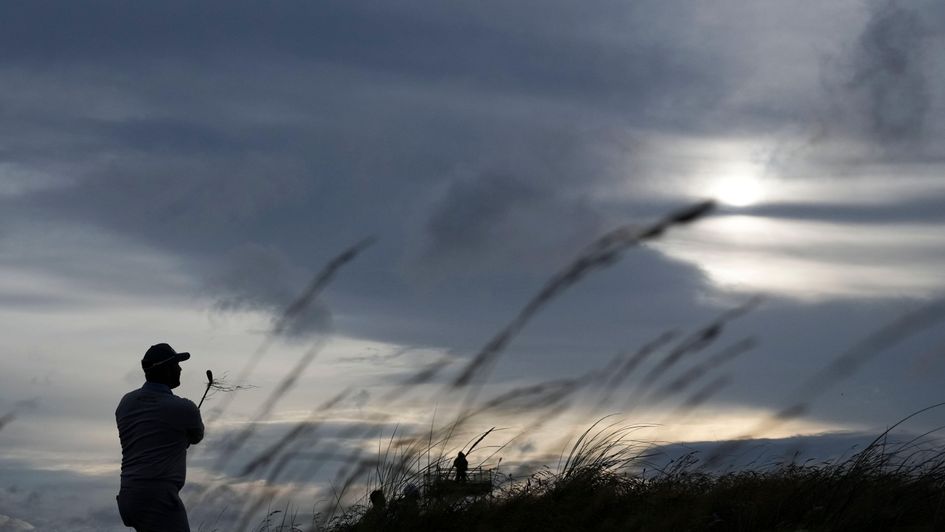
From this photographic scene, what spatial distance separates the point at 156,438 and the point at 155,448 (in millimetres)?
63

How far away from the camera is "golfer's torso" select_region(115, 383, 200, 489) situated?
19.9 ft

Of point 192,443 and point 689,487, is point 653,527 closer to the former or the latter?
point 689,487

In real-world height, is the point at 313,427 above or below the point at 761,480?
above

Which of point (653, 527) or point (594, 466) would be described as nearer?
point (653, 527)

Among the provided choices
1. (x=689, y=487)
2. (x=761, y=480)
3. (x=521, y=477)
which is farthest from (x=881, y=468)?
(x=521, y=477)

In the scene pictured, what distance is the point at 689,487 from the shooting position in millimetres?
6641

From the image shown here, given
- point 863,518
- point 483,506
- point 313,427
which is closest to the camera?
point 863,518

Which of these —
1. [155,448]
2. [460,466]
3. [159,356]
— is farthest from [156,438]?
[460,466]

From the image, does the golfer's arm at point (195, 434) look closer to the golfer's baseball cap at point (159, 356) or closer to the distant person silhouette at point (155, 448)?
the distant person silhouette at point (155, 448)

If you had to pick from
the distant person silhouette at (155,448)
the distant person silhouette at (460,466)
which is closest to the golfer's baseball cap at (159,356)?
the distant person silhouette at (155,448)

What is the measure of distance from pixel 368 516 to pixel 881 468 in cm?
323

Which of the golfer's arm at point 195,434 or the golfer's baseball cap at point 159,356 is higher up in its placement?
the golfer's baseball cap at point 159,356

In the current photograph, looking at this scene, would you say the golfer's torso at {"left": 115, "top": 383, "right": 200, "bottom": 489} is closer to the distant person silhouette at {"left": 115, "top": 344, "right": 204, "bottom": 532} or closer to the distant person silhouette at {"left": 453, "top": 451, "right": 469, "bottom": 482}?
the distant person silhouette at {"left": 115, "top": 344, "right": 204, "bottom": 532}

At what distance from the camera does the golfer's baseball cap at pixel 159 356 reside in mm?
6336
